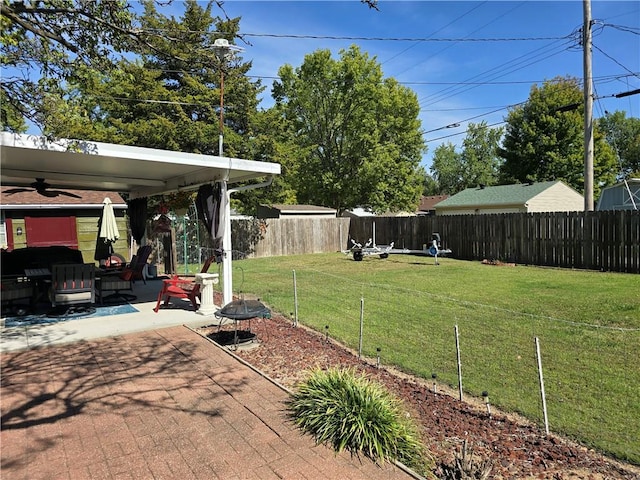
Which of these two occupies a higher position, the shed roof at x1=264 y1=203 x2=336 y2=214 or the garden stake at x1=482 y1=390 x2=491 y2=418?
the shed roof at x1=264 y1=203 x2=336 y2=214

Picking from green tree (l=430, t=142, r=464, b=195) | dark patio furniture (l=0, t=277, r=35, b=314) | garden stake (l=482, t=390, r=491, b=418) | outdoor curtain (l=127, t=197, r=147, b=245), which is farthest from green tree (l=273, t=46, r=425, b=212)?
green tree (l=430, t=142, r=464, b=195)

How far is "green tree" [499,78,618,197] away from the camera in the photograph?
3161 cm

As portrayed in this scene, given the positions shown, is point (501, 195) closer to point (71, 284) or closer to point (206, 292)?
point (206, 292)

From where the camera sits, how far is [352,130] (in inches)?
1152

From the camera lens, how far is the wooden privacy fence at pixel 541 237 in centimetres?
1277

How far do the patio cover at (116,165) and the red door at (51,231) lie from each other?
6.04 metres

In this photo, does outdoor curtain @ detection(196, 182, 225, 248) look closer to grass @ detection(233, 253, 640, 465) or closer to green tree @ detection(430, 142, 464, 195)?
grass @ detection(233, 253, 640, 465)

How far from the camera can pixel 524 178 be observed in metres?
33.8

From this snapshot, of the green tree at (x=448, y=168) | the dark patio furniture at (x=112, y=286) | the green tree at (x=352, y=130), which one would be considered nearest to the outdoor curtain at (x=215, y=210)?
the dark patio furniture at (x=112, y=286)

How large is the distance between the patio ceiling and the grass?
2.80m

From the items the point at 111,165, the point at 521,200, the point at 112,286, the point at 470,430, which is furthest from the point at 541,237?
the point at 111,165

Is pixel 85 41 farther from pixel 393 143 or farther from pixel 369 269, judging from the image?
pixel 393 143

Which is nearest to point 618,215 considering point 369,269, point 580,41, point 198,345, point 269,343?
point 580,41

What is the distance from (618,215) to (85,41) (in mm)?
14608
